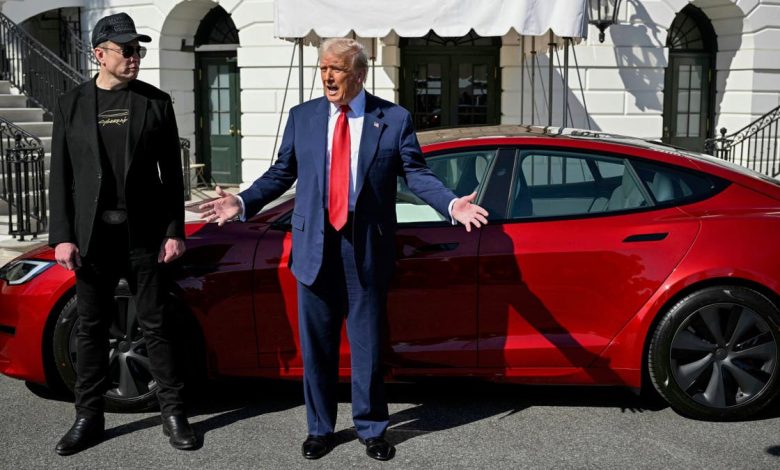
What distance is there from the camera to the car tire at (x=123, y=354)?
4590 mm

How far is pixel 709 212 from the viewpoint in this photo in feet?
15.1

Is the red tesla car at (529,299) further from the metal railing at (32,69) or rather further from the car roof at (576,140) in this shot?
the metal railing at (32,69)

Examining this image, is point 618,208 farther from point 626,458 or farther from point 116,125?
point 116,125

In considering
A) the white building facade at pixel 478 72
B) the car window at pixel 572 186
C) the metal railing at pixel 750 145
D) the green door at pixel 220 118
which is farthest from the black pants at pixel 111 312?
the green door at pixel 220 118

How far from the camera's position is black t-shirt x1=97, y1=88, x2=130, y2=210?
4176 mm

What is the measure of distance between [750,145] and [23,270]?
12518 mm

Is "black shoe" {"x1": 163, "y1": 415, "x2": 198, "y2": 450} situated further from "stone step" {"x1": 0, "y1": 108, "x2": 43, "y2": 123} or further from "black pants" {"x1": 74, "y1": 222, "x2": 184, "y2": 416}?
"stone step" {"x1": 0, "y1": 108, "x2": 43, "y2": 123}

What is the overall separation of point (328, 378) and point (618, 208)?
1690 millimetres

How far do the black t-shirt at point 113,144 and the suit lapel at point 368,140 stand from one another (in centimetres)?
108

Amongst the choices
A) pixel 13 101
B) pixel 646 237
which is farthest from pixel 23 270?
pixel 13 101

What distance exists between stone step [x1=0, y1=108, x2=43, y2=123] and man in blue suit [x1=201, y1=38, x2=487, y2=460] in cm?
999

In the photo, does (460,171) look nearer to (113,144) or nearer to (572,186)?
(572,186)

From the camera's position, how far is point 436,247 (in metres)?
4.51

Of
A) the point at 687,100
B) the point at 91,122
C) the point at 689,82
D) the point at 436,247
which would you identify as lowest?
the point at 436,247
